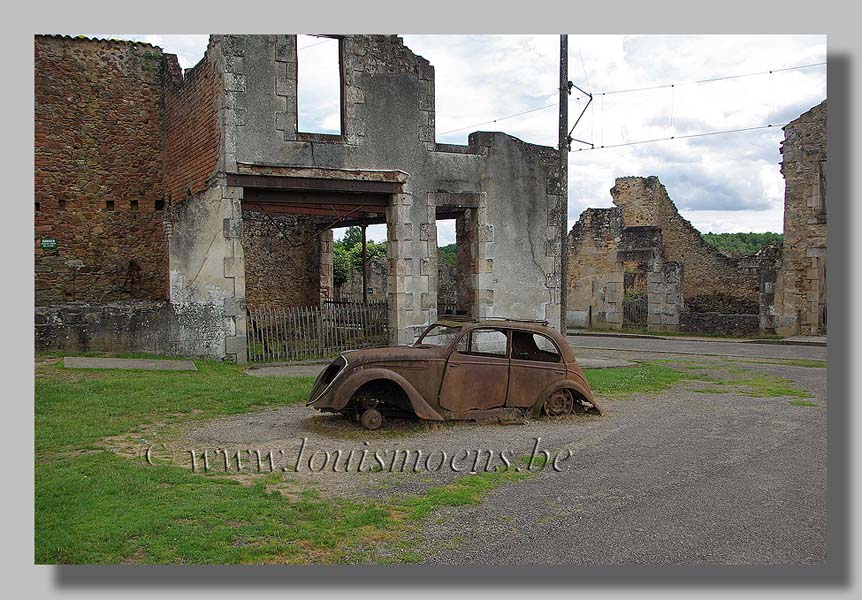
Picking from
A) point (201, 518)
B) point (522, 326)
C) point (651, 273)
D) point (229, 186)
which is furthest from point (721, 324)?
point (201, 518)

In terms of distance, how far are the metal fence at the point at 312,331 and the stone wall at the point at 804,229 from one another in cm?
1509

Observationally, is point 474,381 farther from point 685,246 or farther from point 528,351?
point 685,246

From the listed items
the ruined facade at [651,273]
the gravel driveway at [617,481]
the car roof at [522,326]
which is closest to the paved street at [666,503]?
the gravel driveway at [617,481]

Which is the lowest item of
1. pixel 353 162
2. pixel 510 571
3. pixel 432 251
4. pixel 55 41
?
pixel 510 571

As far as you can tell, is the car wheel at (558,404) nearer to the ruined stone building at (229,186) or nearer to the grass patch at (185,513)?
the grass patch at (185,513)

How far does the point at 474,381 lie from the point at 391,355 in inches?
42.9

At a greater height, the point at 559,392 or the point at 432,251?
the point at 432,251

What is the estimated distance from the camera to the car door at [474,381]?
853 centimetres

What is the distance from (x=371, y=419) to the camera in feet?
26.8

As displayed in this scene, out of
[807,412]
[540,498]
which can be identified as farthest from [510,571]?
[807,412]

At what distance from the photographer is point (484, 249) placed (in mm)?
15398

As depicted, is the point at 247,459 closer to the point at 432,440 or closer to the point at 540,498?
the point at 432,440

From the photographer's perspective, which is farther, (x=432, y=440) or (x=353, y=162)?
(x=353, y=162)

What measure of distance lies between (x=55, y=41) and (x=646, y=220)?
86.6 ft
